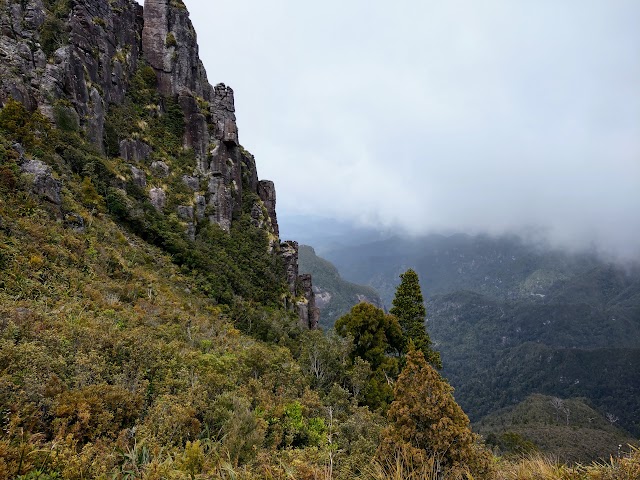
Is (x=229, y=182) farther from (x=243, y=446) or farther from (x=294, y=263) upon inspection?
(x=243, y=446)

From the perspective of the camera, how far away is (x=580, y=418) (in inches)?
4326

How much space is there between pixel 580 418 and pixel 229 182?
132220 mm

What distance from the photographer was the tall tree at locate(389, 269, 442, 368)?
2766 cm

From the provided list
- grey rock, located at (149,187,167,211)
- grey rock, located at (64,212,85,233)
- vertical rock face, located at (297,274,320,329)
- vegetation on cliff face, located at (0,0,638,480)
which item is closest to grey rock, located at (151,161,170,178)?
vegetation on cliff face, located at (0,0,638,480)

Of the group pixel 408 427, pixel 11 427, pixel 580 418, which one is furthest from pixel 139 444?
pixel 580 418

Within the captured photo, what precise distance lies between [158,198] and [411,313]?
88.2 ft

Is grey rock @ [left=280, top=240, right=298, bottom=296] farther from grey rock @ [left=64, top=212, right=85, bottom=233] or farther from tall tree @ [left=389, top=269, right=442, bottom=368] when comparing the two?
grey rock @ [left=64, top=212, right=85, bottom=233]

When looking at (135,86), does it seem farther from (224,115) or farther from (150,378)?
(150,378)

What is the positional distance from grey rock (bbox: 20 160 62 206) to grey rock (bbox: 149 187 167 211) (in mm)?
15942

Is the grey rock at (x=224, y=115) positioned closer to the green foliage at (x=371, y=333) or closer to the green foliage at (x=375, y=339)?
the green foliage at (x=375, y=339)

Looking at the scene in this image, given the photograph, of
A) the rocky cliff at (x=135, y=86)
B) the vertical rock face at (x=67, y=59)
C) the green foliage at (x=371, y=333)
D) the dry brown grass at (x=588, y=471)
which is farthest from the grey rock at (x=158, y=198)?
the dry brown grass at (x=588, y=471)

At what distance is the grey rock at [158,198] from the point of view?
34344mm

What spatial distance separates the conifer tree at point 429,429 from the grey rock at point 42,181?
19.1 metres

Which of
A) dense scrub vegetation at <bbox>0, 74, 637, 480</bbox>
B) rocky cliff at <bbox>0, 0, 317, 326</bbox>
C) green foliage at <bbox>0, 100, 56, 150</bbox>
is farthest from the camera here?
rocky cliff at <bbox>0, 0, 317, 326</bbox>
